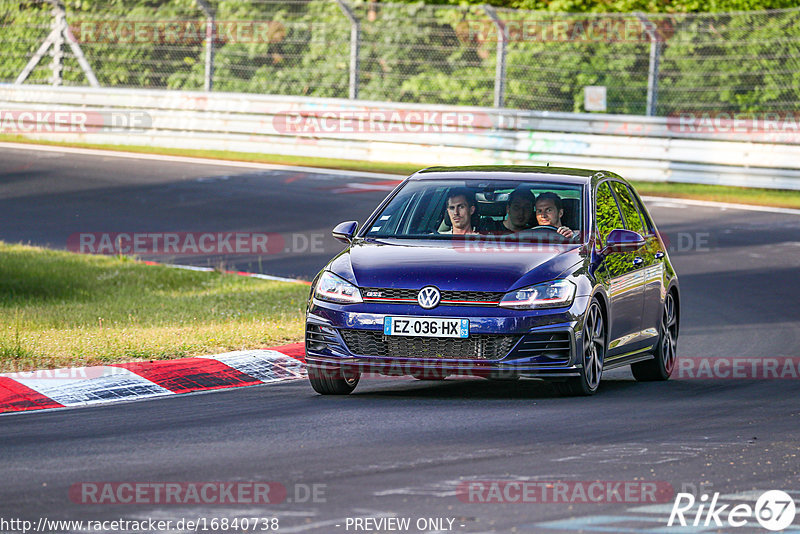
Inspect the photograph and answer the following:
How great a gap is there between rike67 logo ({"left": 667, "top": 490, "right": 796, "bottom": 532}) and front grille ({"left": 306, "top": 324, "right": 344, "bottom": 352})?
317 centimetres

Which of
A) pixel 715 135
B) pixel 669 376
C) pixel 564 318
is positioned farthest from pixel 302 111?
pixel 564 318

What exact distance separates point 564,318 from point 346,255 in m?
1.55

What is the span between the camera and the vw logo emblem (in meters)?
9.04

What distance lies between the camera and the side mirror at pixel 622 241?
10.0 m

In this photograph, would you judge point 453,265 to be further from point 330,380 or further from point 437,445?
point 437,445

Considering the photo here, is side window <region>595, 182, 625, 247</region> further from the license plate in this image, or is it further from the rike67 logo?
the rike67 logo

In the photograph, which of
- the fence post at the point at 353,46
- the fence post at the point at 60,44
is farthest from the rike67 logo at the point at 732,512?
the fence post at the point at 60,44

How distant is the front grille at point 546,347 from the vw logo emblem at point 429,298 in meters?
0.58

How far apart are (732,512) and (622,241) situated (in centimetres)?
387

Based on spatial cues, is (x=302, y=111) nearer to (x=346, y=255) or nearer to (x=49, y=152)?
(x=49, y=152)

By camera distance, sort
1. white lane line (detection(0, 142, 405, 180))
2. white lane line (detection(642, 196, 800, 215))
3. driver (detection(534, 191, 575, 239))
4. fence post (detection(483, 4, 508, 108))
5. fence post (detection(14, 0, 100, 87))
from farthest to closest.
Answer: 1. fence post (detection(14, 0, 100, 87))
2. fence post (detection(483, 4, 508, 108))
3. white lane line (detection(0, 142, 405, 180))
4. white lane line (detection(642, 196, 800, 215))
5. driver (detection(534, 191, 575, 239))

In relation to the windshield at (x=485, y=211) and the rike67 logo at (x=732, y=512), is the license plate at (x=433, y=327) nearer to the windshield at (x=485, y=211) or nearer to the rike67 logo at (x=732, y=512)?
the windshield at (x=485, y=211)

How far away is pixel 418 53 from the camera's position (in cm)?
2734

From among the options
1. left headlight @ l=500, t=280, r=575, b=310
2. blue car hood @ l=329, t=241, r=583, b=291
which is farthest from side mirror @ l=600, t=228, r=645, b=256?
left headlight @ l=500, t=280, r=575, b=310
